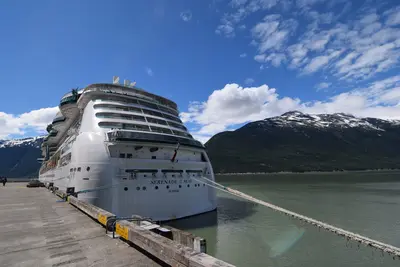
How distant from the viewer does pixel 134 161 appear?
19.5m

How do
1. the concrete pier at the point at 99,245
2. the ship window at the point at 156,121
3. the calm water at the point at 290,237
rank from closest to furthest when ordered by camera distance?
the concrete pier at the point at 99,245 → the calm water at the point at 290,237 → the ship window at the point at 156,121

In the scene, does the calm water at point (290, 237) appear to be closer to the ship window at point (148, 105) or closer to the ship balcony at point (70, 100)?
the ship window at point (148, 105)

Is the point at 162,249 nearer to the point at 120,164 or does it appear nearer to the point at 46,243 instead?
the point at 46,243

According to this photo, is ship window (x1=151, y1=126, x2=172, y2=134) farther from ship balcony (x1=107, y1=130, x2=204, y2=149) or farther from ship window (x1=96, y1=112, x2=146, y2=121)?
ship balcony (x1=107, y1=130, x2=204, y2=149)

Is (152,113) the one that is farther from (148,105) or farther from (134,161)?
(134,161)

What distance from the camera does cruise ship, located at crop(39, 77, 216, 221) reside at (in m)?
18.7

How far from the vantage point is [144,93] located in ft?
91.6

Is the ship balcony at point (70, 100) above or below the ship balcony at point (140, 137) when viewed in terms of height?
above

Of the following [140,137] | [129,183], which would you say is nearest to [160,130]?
[140,137]

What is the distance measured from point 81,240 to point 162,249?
4123 mm

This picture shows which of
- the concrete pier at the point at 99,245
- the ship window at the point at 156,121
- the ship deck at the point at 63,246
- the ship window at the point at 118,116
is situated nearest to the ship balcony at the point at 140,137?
the ship window at the point at 156,121

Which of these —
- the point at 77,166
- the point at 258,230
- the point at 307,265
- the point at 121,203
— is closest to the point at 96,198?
the point at 121,203

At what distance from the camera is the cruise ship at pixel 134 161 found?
18703mm

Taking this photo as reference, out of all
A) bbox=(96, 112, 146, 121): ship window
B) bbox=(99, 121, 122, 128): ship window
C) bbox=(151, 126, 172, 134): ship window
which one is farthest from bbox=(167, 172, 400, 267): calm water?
bbox=(96, 112, 146, 121): ship window
